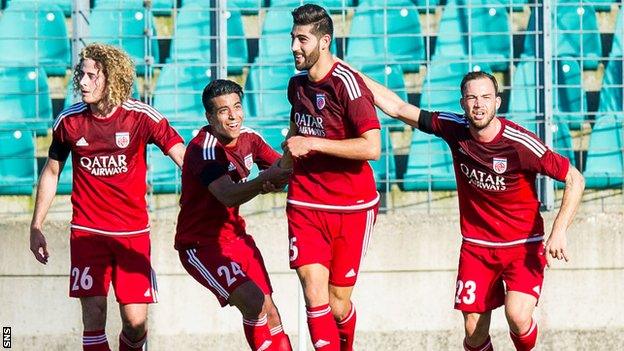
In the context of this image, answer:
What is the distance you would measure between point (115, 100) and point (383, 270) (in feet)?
9.93

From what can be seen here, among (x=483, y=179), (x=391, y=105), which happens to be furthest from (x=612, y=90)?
(x=391, y=105)

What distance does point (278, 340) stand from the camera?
332 inches

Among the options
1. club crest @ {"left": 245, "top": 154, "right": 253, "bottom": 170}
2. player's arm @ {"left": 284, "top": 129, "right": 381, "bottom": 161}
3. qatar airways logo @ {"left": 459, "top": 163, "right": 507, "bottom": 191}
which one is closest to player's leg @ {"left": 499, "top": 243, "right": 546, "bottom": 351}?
qatar airways logo @ {"left": 459, "top": 163, "right": 507, "bottom": 191}

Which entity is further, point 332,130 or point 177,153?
point 177,153

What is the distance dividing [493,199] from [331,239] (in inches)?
48.5

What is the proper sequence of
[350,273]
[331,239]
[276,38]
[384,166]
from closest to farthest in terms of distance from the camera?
1. [331,239]
2. [350,273]
3. [384,166]
4. [276,38]

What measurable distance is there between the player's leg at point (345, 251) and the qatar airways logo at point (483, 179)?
0.76 meters

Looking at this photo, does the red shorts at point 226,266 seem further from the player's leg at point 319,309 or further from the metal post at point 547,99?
the metal post at point 547,99

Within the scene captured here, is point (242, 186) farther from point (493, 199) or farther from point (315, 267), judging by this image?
point (493, 199)

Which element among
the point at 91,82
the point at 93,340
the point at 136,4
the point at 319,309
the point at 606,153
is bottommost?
the point at 93,340

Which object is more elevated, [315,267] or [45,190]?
[45,190]

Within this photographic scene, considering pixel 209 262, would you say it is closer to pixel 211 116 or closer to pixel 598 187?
pixel 211 116

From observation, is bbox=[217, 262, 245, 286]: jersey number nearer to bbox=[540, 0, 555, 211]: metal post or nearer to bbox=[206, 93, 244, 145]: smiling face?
bbox=[206, 93, 244, 145]: smiling face

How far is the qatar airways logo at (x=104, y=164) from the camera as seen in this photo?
8.45m
